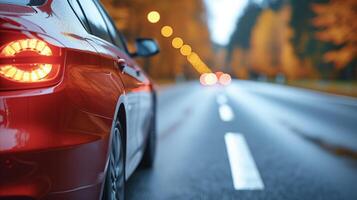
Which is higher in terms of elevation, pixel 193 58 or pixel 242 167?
pixel 242 167

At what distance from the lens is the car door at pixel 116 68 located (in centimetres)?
340

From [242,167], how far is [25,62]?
12.7 feet

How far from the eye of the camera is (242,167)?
19.8 feet

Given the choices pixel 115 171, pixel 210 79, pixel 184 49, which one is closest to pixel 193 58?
pixel 184 49

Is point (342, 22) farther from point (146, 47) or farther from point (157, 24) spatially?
point (146, 47)

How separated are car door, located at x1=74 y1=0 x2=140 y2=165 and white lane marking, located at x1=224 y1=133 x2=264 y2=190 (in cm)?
107

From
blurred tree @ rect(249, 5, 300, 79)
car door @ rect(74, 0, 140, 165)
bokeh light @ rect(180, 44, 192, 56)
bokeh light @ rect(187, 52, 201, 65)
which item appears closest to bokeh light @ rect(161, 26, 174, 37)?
bokeh light @ rect(180, 44, 192, 56)

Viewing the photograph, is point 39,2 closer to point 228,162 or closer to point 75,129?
point 75,129

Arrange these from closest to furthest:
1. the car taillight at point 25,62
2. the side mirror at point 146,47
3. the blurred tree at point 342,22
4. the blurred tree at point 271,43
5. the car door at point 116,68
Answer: the car taillight at point 25,62, the car door at point 116,68, the side mirror at point 146,47, the blurred tree at point 342,22, the blurred tree at point 271,43

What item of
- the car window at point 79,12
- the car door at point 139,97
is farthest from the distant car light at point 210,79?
the car window at point 79,12

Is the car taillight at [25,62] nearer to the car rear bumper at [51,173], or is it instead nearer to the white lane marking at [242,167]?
the car rear bumper at [51,173]

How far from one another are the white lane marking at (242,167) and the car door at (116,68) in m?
1.07

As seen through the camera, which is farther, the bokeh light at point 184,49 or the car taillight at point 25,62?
the bokeh light at point 184,49

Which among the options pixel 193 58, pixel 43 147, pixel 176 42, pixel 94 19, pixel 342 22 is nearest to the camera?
pixel 43 147
